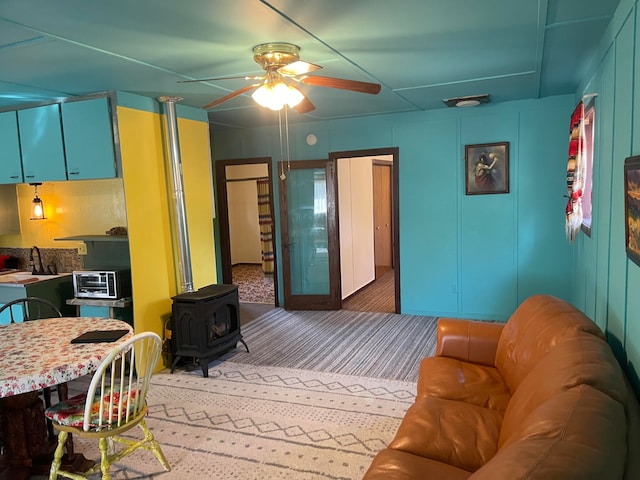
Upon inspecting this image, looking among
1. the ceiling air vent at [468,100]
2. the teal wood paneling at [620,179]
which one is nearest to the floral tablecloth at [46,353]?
the teal wood paneling at [620,179]

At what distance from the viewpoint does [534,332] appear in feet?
8.16

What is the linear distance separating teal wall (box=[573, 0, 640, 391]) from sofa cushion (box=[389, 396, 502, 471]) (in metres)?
0.67

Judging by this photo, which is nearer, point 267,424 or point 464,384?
point 464,384

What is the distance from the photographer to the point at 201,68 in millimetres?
3240

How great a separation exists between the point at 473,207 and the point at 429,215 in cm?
52

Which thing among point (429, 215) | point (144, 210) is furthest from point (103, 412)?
point (429, 215)

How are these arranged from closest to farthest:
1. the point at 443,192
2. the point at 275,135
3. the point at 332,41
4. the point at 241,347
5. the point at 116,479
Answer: the point at 116,479 < the point at 332,41 < the point at 241,347 < the point at 443,192 < the point at 275,135

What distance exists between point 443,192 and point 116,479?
14.4 feet

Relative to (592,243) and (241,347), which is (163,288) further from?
(592,243)

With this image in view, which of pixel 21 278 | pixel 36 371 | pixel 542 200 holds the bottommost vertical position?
pixel 36 371

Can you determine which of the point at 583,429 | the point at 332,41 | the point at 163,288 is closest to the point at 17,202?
the point at 163,288

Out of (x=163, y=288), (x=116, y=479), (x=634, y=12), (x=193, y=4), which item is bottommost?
(x=116, y=479)

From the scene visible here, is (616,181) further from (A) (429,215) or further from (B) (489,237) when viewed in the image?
(A) (429,215)

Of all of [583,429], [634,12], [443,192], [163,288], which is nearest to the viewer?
[583,429]
